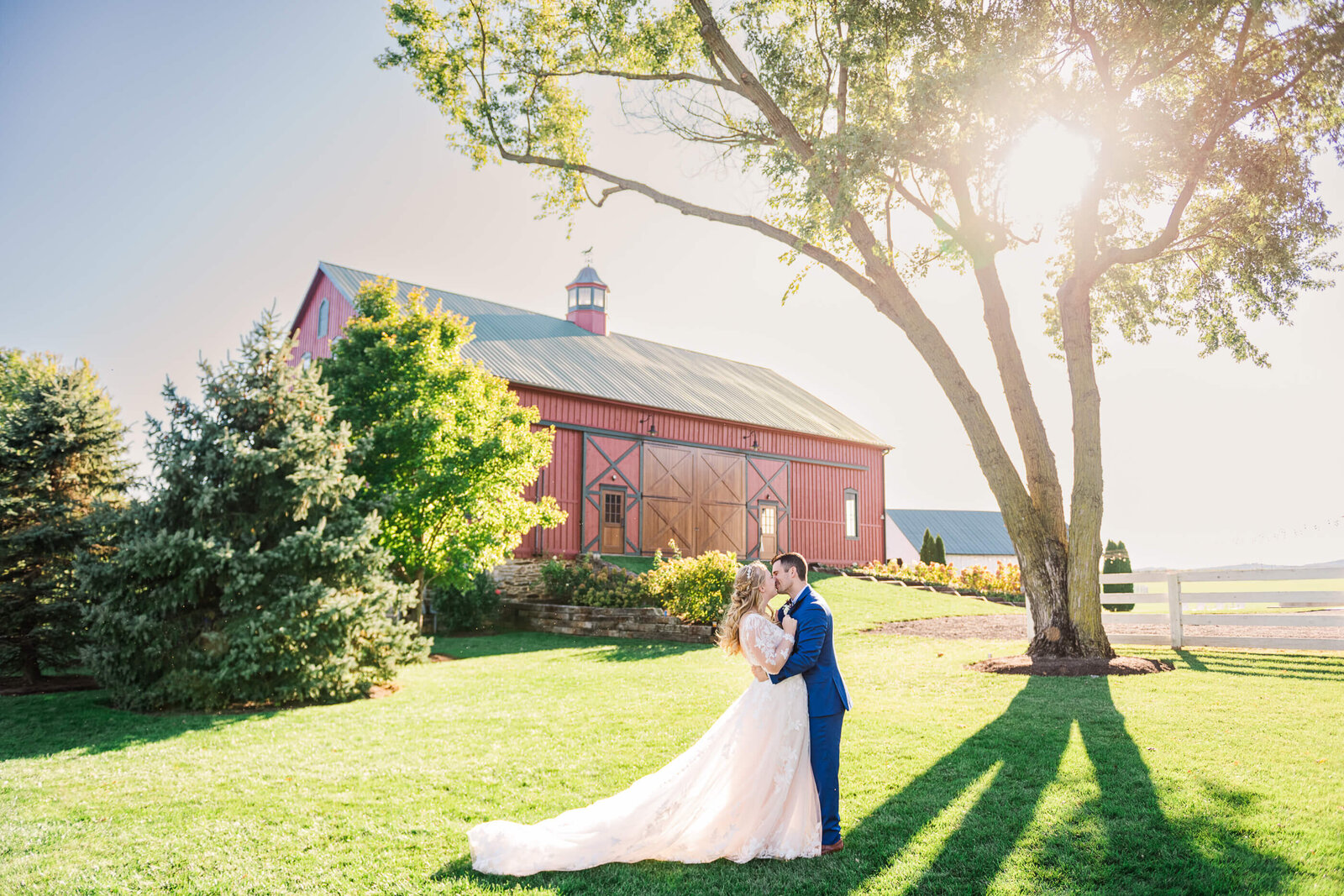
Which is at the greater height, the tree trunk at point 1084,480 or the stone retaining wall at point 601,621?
the tree trunk at point 1084,480

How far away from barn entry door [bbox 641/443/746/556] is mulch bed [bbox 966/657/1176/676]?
1281cm

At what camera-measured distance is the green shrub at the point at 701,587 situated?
14.2m

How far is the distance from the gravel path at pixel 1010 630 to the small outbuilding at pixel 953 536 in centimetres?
3051

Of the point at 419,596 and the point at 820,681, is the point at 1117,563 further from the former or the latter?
the point at 820,681

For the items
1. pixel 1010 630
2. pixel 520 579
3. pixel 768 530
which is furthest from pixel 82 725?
pixel 768 530

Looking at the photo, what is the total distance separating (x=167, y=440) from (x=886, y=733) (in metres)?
8.56

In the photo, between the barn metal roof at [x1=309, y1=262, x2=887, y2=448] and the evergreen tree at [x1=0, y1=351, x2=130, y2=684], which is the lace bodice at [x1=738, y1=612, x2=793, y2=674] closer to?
the evergreen tree at [x1=0, y1=351, x2=130, y2=684]

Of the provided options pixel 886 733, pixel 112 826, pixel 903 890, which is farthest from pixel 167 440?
pixel 903 890

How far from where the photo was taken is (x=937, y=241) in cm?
1276

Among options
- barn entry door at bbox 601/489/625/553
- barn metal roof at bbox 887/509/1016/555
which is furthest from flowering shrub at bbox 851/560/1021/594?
barn metal roof at bbox 887/509/1016/555

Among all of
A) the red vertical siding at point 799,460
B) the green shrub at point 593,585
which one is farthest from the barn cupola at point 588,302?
the green shrub at point 593,585

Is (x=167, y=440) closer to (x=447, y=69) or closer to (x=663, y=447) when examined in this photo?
(x=447, y=69)

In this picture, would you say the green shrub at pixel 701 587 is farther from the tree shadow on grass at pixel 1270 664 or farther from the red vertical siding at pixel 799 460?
the red vertical siding at pixel 799 460

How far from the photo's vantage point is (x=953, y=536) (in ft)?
159
